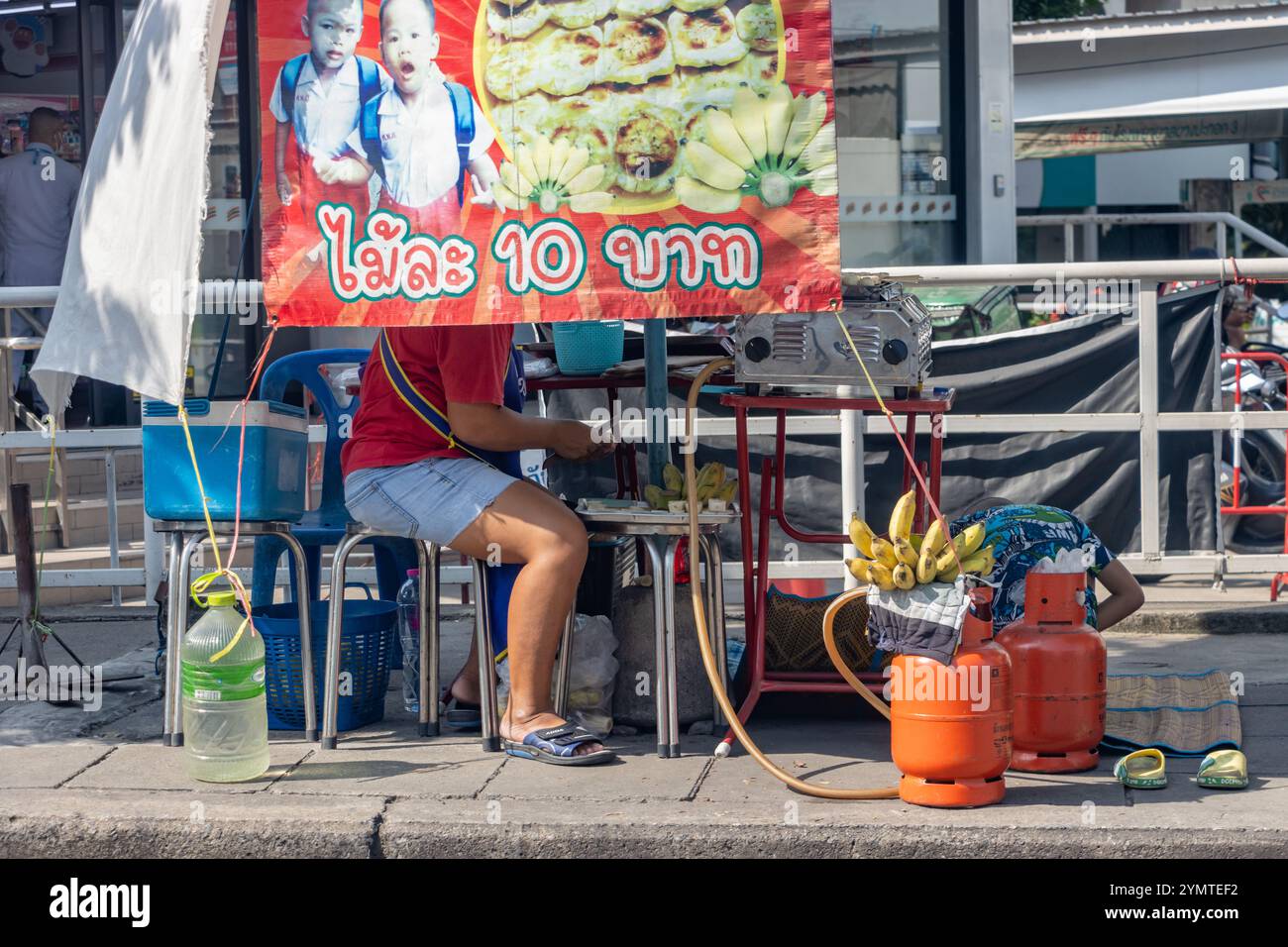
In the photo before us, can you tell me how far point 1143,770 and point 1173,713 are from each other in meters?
0.87

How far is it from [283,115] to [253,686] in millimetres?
1641

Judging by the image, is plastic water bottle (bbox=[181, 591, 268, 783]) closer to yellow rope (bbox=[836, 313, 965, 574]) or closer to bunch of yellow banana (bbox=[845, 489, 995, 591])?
bunch of yellow banana (bbox=[845, 489, 995, 591])

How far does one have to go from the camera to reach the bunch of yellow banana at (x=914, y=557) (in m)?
4.18

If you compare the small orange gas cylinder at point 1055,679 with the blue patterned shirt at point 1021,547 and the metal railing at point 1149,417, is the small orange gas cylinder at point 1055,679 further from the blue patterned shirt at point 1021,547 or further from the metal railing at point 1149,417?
the metal railing at point 1149,417

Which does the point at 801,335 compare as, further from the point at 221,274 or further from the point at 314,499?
the point at 221,274

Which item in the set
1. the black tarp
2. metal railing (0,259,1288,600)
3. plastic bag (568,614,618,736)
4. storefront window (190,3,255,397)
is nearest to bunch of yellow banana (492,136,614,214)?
plastic bag (568,614,618,736)

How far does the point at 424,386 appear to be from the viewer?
4.73m

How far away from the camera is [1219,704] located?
17.1ft

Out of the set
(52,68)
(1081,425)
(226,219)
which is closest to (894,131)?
(1081,425)

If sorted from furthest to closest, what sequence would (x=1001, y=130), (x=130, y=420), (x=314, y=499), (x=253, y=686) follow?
(x=130, y=420) → (x=1001, y=130) → (x=314, y=499) → (x=253, y=686)

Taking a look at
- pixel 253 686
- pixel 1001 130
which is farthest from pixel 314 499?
pixel 1001 130

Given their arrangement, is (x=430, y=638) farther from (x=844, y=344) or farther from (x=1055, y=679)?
(x=1055, y=679)

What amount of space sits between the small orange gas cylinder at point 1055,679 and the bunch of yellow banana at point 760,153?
1361 millimetres

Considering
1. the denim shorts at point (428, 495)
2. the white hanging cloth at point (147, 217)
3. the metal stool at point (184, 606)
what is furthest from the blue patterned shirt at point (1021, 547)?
the white hanging cloth at point (147, 217)
